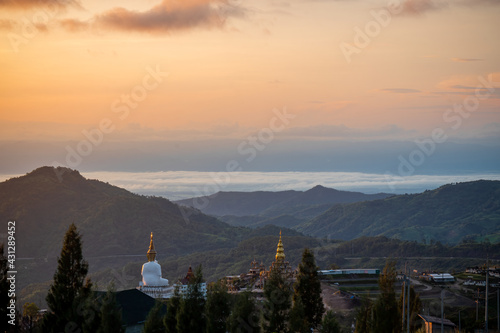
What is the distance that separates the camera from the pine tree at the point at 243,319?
38.0 metres

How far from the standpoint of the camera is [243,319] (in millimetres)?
38188

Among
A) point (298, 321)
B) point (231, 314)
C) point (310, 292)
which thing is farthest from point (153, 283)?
point (298, 321)

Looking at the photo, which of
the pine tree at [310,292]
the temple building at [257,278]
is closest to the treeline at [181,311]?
the pine tree at [310,292]

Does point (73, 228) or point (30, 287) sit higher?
point (73, 228)

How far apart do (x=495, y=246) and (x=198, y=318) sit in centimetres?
13629

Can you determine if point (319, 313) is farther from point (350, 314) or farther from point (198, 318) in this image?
point (350, 314)

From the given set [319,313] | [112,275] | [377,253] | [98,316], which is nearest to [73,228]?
[98,316]

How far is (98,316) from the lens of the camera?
3912cm

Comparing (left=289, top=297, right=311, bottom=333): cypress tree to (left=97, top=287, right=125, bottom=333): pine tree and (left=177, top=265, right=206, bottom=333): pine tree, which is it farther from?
(left=97, top=287, right=125, bottom=333): pine tree

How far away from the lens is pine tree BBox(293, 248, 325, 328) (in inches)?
1705

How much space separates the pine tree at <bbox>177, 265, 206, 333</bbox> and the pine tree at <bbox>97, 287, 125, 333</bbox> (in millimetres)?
3085

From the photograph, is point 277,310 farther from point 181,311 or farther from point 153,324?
point 153,324

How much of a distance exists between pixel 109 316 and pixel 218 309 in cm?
559

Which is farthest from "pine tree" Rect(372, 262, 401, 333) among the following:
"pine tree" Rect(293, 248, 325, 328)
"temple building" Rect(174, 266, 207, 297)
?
"temple building" Rect(174, 266, 207, 297)
